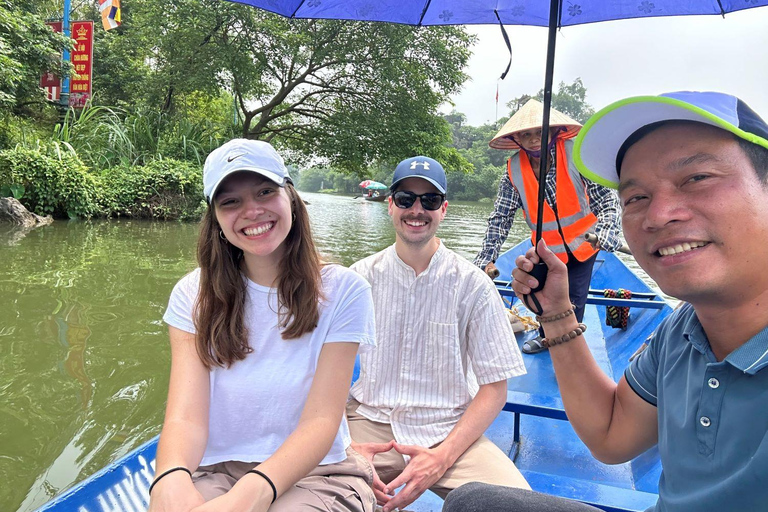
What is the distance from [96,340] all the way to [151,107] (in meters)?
11.2

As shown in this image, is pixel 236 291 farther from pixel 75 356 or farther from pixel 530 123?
pixel 75 356

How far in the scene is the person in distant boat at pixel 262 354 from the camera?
4.21 feet

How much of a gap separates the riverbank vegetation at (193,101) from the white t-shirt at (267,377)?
10.5 metres

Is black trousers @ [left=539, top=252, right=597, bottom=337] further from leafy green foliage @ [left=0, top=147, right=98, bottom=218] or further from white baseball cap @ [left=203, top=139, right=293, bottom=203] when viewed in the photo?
leafy green foliage @ [left=0, top=147, right=98, bottom=218]

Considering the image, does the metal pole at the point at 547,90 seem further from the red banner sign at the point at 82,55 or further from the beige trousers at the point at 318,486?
the red banner sign at the point at 82,55

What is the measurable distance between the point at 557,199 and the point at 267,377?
6.88 ft

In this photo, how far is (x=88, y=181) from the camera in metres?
10.7

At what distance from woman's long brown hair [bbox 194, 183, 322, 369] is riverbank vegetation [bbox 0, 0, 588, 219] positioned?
1034cm

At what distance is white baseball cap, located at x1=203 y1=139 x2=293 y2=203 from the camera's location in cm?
136

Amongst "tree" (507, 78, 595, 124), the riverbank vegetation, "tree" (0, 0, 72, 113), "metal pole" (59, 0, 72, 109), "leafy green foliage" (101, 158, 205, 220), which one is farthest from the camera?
"tree" (507, 78, 595, 124)

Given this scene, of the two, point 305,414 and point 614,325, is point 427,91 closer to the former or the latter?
point 614,325

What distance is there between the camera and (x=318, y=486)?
4.21 feet

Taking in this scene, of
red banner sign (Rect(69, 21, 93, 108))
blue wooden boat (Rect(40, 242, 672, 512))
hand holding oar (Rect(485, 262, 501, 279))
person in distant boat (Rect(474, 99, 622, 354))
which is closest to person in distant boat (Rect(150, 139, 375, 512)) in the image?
blue wooden boat (Rect(40, 242, 672, 512))

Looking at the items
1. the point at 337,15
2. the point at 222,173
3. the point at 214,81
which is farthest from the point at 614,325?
the point at 214,81
